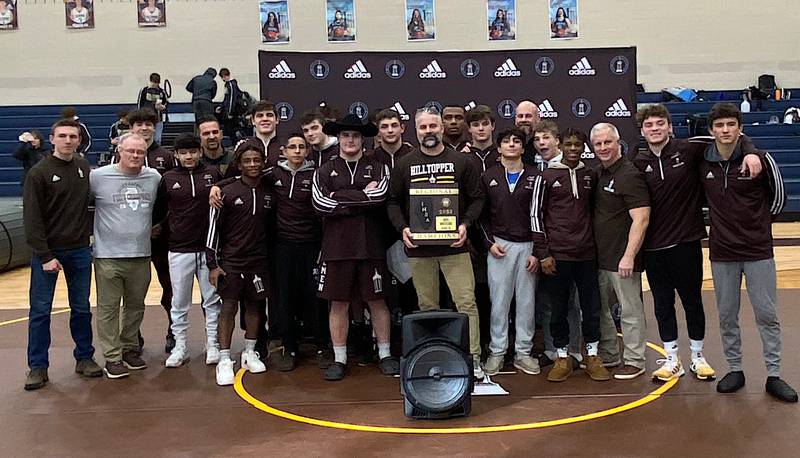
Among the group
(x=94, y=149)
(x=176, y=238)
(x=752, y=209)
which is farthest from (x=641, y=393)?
(x=94, y=149)

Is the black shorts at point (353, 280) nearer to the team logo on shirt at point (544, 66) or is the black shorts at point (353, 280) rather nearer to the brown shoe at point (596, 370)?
the brown shoe at point (596, 370)

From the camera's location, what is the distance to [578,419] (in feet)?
14.5

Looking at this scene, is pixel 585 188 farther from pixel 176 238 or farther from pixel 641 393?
pixel 176 238

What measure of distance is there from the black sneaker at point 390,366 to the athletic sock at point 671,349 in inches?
70.9

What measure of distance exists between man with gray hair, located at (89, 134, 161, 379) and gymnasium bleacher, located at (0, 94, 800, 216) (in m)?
10.4

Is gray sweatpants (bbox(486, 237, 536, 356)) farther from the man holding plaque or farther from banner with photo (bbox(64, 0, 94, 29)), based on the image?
banner with photo (bbox(64, 0, 94, 29))

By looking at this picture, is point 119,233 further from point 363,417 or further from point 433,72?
point 433,72

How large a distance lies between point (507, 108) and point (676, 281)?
10.7 ft

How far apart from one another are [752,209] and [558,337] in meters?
1.46

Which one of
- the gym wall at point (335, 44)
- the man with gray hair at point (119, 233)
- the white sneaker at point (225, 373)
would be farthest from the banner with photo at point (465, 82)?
the gym wall at point (335, 44)

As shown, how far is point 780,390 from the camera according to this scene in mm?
4656

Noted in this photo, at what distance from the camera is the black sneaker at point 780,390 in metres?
4.60

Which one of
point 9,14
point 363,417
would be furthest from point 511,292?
point 9,14

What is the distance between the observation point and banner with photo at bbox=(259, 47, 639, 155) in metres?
7.59
